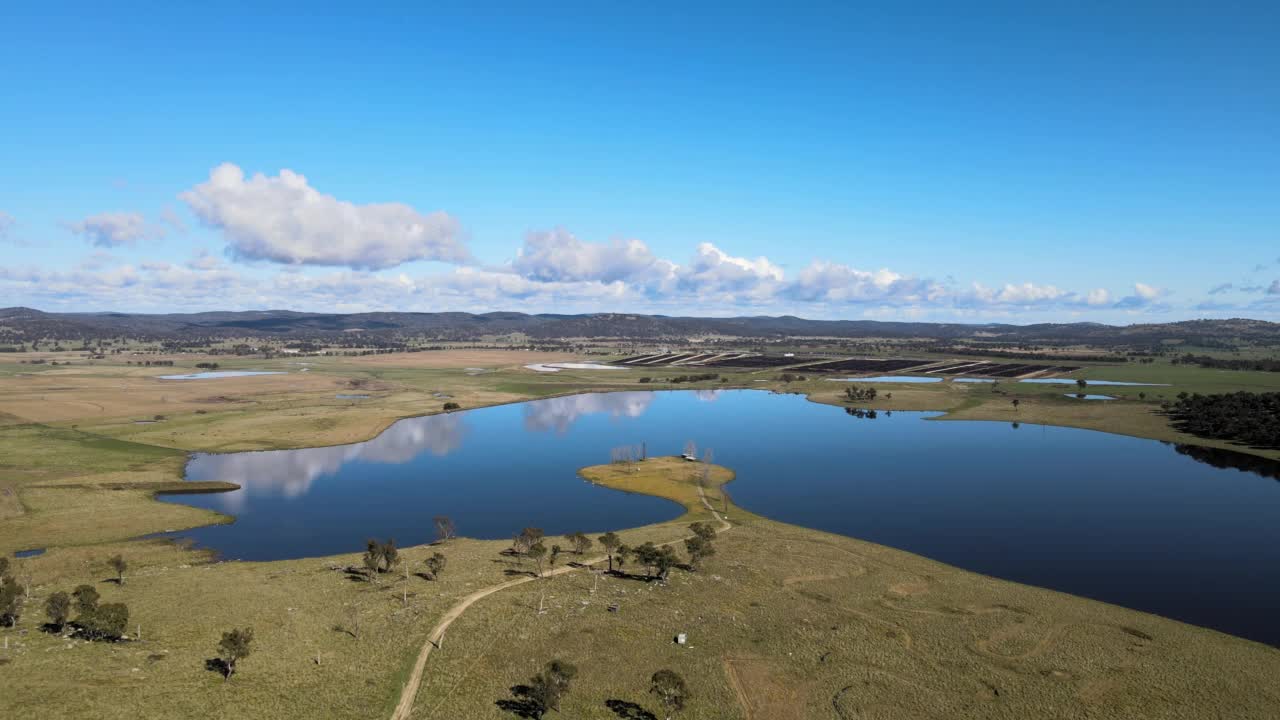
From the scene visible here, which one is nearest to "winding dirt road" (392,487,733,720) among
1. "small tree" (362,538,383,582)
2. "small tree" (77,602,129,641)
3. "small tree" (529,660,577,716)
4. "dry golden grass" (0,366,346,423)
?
"small tree" (529,660,577,716)

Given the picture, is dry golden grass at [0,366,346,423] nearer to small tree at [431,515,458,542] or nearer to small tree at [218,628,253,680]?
small tree at [431,515,458,542]

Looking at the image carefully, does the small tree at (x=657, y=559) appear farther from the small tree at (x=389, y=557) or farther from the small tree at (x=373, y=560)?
the small tree at (x=373, y=560)

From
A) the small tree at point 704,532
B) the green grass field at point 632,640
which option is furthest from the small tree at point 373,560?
the small tree at point 704,532

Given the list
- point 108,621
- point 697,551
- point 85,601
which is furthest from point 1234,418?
point 85,601

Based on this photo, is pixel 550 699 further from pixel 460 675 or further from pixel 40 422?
pixel 40 422

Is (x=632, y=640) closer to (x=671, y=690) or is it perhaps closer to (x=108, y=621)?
(x=671, y=690)

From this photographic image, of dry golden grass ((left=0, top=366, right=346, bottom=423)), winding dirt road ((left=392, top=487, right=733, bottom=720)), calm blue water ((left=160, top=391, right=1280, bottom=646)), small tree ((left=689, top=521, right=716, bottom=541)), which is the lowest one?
calm blue water ((left=160, top=391, right=1280, bottom=646))
